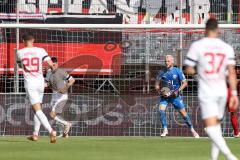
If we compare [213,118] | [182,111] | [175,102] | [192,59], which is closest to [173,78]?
[175,102]

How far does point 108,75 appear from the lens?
23.9 metres

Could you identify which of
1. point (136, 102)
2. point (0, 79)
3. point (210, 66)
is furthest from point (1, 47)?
point (210, 66)

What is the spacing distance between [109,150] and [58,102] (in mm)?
5161

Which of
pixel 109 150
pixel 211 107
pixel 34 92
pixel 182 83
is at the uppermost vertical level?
pixel 182 83

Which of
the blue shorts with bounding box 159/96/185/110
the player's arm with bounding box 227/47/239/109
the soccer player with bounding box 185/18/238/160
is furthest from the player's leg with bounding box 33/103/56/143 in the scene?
the player's arm with bounding box 227/47/239/109

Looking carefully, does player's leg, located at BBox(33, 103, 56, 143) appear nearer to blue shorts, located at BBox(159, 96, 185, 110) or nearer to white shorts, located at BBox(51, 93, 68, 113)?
white shorts, located at BBox(51, 93, 68, 113)

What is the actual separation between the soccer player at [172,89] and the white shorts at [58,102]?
217 cm

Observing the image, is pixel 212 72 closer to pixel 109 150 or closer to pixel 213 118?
pixel 213 118

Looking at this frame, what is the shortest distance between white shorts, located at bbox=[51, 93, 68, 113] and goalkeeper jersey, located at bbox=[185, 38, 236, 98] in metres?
8.95

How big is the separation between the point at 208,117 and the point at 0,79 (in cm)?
1309

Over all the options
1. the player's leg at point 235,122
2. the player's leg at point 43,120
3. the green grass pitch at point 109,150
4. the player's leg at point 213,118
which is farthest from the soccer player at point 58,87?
the player's leg at point 213,118

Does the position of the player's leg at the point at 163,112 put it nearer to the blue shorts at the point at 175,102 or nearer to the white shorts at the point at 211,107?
the blue shorts at the point at 175,102

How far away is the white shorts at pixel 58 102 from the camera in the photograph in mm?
20188

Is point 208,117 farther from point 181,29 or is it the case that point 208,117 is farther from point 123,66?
point 123,66
